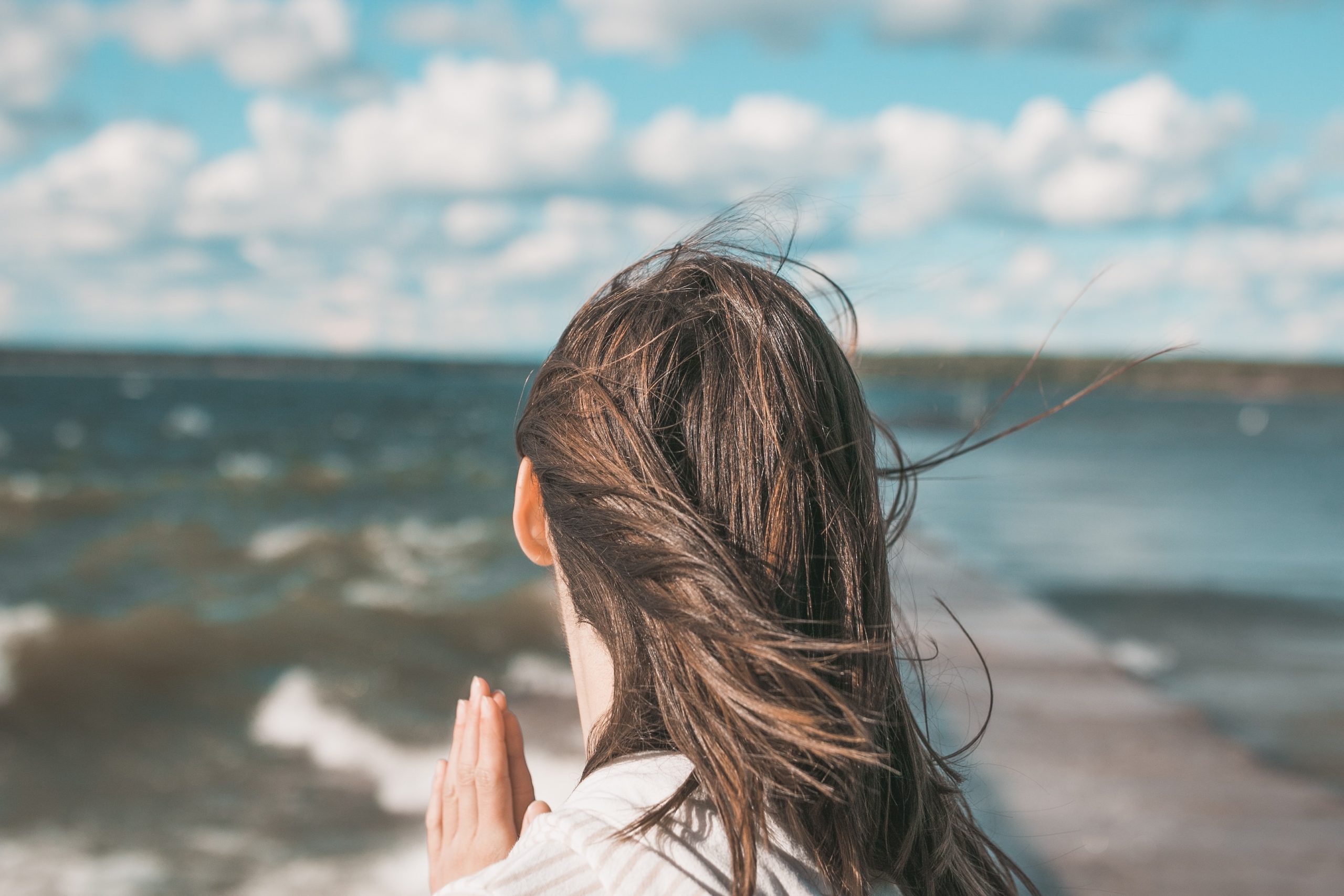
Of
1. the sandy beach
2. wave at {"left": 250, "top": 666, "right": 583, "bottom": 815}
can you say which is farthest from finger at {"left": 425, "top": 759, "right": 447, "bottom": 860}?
wave at {"left": 250, "top": 666, "right": 583, "bottom": 815}

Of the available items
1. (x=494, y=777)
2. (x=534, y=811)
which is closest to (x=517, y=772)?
(x=494, y=777)

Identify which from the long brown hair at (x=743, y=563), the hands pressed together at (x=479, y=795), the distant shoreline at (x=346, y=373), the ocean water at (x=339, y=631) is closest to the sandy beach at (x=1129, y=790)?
the ocean water at (x=339, y=631)

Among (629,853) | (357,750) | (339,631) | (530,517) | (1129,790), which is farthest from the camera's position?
(339,631)

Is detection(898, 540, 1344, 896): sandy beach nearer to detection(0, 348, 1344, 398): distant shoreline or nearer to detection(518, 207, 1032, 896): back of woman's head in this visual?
detection(518, 207, 1032, 896): back of woman's head

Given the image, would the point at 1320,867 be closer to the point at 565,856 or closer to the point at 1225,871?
the point at 1225,871

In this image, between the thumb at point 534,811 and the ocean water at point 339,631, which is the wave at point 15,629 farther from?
the thumb at point 534,811

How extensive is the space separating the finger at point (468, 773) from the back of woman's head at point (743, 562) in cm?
17

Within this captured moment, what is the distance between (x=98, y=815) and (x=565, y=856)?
25.5 feet

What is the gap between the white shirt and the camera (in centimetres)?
111

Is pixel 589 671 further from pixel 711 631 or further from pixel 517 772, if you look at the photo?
pixel 711 631

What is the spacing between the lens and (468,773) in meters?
1.45

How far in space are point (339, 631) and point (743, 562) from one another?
11.4m

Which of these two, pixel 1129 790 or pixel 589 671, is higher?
pixel 589 671

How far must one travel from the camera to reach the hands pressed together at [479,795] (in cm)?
141
